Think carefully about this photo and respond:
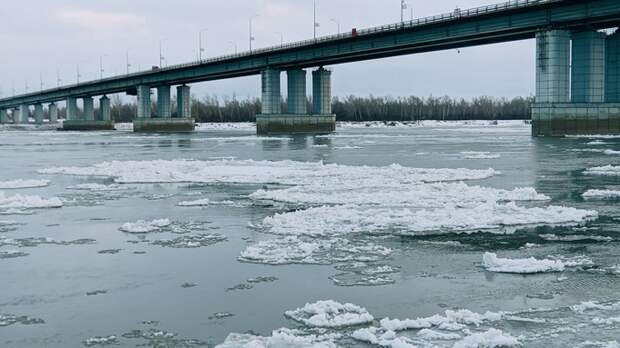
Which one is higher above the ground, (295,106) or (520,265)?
(295,106)

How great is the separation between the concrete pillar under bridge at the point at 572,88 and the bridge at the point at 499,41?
0.31 ft

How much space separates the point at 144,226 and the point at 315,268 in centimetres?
526

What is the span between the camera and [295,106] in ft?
348

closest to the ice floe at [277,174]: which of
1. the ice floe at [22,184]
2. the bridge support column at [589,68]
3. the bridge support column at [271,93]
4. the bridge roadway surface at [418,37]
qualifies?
the ice floe at [22,184]

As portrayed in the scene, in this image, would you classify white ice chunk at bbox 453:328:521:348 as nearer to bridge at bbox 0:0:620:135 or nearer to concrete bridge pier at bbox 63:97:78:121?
bridge at bbox 0:0:620:135

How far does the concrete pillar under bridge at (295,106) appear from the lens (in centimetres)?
10325

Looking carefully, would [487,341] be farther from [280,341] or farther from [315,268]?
[315,268]

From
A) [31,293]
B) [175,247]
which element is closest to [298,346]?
[31,293]

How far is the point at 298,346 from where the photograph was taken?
6.73 metres

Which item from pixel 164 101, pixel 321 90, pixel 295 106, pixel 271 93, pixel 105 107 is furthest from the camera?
pixel 105 107

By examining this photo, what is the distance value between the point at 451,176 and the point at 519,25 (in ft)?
158

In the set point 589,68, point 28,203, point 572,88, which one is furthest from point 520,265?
point 572,88

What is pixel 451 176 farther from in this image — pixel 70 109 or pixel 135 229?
pixel 70 109

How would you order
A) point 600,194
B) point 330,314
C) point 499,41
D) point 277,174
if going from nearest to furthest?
point 330,314, point 600,194, point 277,174, point 499,41
